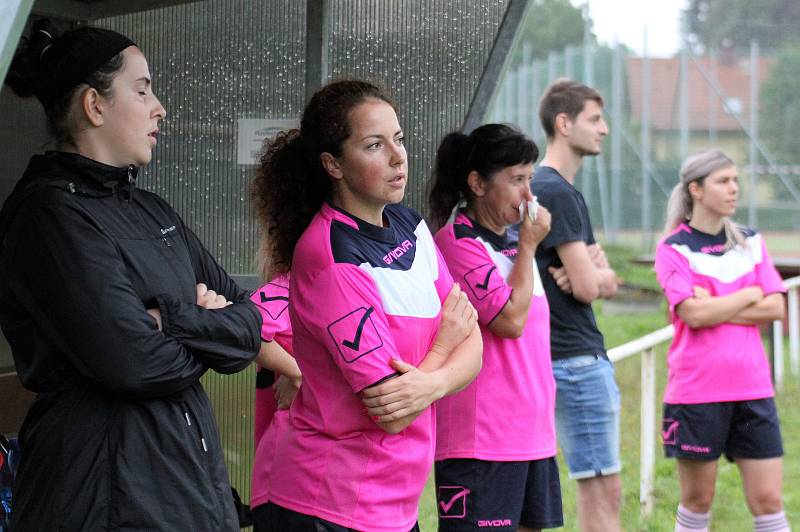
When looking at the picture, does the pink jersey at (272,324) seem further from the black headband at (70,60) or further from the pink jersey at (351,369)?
the black headband at (70,60)

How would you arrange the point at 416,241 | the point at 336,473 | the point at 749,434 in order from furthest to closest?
the point at 749,434 → the point at 416,241 → the point at 336,473

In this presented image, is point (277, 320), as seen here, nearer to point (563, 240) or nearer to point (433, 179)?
point (433, 179)

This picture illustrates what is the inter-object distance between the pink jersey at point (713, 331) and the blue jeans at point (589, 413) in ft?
2.91

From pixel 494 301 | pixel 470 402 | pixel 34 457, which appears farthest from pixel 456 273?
pixel 34 457

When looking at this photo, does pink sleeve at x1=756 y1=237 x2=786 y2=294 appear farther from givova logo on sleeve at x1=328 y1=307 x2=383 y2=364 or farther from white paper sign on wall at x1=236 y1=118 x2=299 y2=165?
givova logo on sleeve at x1=328 y1=307 x2=383 y2=364

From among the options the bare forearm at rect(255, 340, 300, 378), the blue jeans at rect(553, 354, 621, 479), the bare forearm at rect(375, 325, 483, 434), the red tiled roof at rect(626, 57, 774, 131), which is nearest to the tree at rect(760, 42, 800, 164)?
the red tiled roof at rect(626, 57, 774, 131)

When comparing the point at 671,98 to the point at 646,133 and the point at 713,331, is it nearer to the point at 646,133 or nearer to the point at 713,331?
the point at 646,133

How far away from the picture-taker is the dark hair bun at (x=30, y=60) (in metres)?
2.56

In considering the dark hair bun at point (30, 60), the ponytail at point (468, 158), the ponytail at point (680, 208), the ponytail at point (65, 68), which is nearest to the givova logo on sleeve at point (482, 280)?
the ponytail at point (468, 158)

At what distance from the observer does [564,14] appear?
3484 cm

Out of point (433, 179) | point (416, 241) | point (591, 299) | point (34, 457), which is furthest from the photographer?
point (591, 299)

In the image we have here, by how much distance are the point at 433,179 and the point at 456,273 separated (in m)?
0.45

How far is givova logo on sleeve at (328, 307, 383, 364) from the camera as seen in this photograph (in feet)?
8.98

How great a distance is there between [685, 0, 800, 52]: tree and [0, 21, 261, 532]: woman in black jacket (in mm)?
29200
